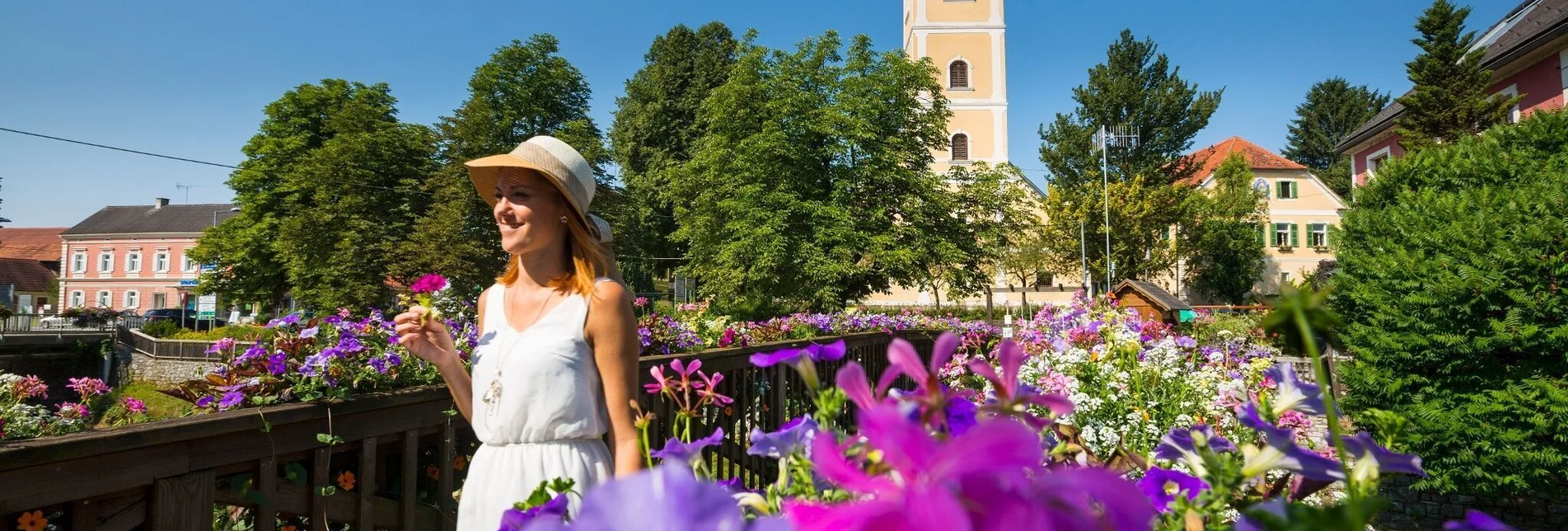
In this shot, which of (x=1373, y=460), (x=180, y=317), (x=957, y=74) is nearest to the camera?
(x=1373, y=460)

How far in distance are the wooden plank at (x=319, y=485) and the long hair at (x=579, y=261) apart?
84cm

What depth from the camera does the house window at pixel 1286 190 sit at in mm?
40109

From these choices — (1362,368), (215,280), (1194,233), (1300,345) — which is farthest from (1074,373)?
(1194,233)

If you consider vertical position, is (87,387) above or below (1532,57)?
below

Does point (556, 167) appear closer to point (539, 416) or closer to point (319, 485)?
point (539, 416)

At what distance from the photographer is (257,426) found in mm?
2184

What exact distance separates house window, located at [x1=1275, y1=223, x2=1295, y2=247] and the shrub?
37.8m

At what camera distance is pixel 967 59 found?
33.4 m

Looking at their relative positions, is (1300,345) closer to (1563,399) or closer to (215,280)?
(1563,399)

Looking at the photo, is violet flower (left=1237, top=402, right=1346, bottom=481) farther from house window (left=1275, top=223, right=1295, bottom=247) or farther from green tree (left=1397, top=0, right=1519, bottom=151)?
house window (left=1275, top=223, right=1295, bottom=247)

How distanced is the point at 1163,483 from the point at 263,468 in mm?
2357

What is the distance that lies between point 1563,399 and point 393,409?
6.70 m

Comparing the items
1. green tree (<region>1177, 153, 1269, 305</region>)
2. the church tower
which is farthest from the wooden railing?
green tree (<region>1177, 153, 1269, 305</region>)

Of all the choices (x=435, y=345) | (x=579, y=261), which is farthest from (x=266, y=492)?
(x=579, y=261)
